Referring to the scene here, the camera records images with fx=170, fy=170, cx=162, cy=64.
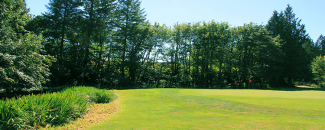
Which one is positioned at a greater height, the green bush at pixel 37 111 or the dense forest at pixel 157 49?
the dense forest at pixel 157 49

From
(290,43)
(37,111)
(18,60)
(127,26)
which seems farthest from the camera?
(290,43)

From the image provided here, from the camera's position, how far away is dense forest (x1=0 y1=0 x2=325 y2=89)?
2786 centimetres

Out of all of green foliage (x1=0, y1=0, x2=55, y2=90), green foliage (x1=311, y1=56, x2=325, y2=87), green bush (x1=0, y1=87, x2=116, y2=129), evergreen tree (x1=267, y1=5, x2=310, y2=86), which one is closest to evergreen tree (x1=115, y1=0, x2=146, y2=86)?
green foliage (x1=0, y1=0, x2=55, y2=90)

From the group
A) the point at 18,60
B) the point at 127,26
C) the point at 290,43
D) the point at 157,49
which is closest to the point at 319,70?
the point at 290,43

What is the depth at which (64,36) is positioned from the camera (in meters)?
29.3

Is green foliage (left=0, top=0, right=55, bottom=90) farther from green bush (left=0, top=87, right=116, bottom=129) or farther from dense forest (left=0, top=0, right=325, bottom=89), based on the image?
dense forest (left=0, top=0, right=325, bottom=89)

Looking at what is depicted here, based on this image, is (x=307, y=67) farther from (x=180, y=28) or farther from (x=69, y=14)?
(x=69, y=14)

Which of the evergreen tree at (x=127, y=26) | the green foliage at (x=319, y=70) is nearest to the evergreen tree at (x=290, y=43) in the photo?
the green foliage at (x=319, y=70)

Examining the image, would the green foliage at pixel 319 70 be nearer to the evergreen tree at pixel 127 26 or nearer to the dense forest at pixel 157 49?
the dense forest at pixel 157 49

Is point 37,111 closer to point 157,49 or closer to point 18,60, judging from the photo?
point 18,60

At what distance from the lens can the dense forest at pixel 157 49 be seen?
27.9m

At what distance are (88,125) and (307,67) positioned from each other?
4756cm

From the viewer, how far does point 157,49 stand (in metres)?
39.6

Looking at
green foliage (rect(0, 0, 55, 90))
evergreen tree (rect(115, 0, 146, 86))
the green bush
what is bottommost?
the green bush
